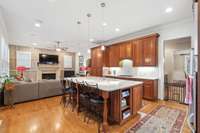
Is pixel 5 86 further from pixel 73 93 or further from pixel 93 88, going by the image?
pixel 93 88

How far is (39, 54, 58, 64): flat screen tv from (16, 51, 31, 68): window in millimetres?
812

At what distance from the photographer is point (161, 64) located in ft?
14.6

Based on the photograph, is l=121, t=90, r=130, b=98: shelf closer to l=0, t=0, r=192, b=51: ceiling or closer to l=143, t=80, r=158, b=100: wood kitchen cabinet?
l=143, t=80, r=158, b=100: wood kitchen cabinet

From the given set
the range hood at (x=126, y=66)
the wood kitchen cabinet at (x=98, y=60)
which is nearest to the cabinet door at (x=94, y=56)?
the wood kitchen cabinet at (x=98, y=60)

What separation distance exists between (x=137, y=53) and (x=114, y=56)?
1411mm

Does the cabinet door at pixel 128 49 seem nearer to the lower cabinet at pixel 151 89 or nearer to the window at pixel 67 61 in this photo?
the lower cabinet at pixel 151 89

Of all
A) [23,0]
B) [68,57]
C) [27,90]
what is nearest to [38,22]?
[23,0]

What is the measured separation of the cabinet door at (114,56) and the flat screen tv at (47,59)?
5566mm

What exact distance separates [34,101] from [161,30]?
580 centimetres

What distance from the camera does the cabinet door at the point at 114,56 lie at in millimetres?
5933

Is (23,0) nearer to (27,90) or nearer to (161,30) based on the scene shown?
(27,90)

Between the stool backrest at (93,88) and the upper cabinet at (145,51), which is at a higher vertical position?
the upper cabinet at (145,51)

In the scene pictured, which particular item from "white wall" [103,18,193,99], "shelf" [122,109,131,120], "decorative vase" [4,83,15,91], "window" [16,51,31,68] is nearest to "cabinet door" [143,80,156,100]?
"white wall" [103,18,193,99]

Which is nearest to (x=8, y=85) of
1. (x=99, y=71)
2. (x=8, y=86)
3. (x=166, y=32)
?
(x=8, y=86)
